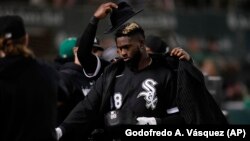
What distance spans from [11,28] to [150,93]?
1.86 m

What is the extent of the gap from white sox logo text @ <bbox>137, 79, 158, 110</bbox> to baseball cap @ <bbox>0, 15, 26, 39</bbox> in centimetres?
175

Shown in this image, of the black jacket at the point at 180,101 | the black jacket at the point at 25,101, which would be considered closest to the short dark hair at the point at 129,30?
the black jacket at the point at 180,101

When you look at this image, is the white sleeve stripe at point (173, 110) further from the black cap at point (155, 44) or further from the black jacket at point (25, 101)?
the black cap at point (155, 44)

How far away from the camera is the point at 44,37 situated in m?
18.6

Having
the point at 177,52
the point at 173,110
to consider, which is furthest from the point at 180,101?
the point at 177,52

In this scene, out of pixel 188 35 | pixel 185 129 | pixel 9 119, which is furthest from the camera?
pixel 188 35

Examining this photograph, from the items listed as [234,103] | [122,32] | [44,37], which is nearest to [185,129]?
[122,32]

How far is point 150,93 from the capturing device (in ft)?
28.1

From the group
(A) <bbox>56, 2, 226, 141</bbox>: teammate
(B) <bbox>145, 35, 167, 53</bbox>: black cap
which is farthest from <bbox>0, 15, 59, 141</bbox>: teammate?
(B) <bbox>145, 35, 167, 53</bbox>: black cap

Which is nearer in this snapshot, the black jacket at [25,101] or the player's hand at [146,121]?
the black jacket at [25,101]

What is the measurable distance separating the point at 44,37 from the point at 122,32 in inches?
394

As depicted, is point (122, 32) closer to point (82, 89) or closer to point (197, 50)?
point (82, 89)

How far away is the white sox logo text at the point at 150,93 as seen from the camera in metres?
8.55

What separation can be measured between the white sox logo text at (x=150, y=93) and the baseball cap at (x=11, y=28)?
5.73 feet
